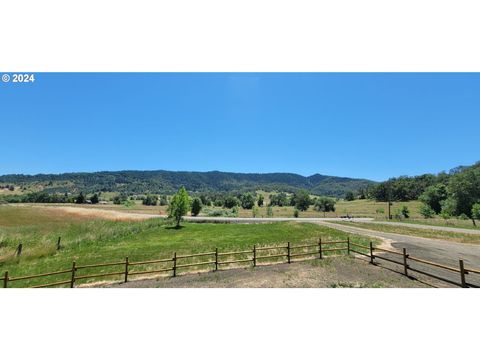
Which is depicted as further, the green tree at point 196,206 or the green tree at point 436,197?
the green tree at point 436,197

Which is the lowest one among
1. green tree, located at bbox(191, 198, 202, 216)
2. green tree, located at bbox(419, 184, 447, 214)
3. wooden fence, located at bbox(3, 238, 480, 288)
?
wooden fence, located at bbox(3, 238, 480, 288)

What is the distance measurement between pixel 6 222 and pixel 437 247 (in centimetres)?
5929

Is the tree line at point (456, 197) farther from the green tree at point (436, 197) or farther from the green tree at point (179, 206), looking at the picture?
the green tree at point (179, 206)

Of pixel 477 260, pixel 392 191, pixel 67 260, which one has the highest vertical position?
pixel 392 191

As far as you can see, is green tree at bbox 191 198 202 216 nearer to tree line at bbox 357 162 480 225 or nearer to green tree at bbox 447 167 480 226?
tree line at bbox 357 162 480 225

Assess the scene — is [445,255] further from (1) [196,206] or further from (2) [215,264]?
(1) [196,206]

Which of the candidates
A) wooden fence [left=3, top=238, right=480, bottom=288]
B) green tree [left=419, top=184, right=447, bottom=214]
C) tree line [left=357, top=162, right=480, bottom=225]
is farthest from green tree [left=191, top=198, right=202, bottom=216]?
green tree [left=419, top=184, right=447, bottom=214]

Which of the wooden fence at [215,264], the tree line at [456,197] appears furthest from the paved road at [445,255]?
the tree line at [456,197]

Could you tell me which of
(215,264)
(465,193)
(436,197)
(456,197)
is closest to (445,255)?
(215,264)

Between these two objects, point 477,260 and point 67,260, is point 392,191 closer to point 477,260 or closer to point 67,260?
point 477,260

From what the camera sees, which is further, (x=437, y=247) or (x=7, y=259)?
(x=437, y=247)
